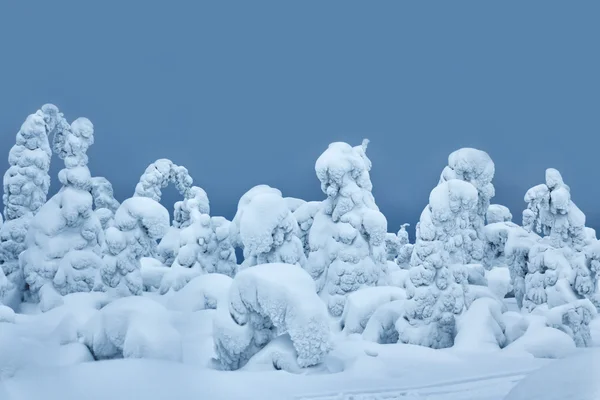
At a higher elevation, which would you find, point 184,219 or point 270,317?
point 184,219

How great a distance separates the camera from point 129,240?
10148 mm

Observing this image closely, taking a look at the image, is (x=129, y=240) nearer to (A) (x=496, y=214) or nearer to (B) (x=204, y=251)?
(B) (x=204, y=251)

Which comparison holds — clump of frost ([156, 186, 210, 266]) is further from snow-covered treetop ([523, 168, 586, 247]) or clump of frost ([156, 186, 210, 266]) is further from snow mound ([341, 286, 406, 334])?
snow-covered treetop ([523, 168, 586, 247])

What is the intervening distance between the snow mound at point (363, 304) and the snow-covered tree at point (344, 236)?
0.77 meters

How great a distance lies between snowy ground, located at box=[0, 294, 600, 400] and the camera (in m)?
6.11

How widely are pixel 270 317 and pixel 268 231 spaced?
230cm

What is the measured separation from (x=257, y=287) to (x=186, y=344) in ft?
6.24

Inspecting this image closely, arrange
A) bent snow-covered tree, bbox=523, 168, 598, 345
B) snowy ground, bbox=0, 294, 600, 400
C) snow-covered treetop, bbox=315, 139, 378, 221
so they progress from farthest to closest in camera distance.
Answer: snow-covered treetop, bbox=315, 139, 378, 221 < bent snow-covered tree, bbox=523, 168, 598, 345 < snowy ground, bbox=0, 294, 600, 400

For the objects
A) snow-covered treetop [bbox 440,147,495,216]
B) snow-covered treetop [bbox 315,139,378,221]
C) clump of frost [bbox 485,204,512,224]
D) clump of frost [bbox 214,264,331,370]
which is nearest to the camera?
clump of frost [bbox 214,264,331,370]

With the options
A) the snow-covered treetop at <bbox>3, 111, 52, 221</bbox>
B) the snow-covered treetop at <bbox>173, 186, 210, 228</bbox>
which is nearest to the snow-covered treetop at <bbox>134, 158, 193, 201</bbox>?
the snow-covered treetop at <bbox>173, 186, 210, 228</bbox>

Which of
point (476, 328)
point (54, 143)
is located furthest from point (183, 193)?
point (476, 328)

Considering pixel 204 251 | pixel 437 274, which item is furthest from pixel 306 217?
pixel 437 274

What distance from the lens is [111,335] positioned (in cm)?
769

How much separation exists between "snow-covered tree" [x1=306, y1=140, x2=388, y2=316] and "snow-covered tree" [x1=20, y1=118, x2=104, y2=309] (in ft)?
12.6
